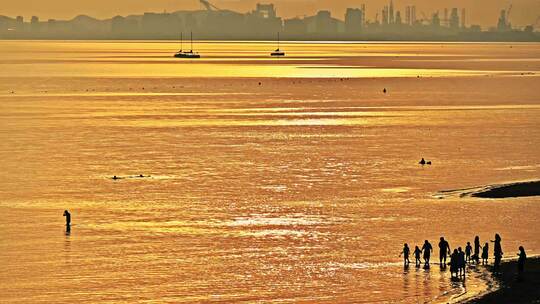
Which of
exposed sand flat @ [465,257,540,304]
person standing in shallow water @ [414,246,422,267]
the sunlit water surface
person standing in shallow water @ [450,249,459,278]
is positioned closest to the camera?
exposed sand flat @ [465,257,540,304]

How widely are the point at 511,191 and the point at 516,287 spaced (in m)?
27.3

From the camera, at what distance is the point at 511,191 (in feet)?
213

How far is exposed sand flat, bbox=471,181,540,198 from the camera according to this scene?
6391 centimetres

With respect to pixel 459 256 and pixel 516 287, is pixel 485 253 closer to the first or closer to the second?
pixel 459 256

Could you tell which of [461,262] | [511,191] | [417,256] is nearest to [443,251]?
[417,256]

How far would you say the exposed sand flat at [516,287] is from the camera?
36656 millimetres

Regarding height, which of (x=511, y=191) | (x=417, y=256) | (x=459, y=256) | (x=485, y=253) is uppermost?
(x=511, y=191)

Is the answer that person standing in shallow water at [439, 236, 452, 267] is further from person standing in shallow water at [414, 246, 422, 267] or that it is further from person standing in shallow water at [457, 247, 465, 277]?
person standing in shallow water at [457, 247, 465, 277]

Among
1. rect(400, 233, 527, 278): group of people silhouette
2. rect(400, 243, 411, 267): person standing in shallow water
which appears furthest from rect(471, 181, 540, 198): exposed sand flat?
rect(400, 243, 411, 267): person standing in shallow water

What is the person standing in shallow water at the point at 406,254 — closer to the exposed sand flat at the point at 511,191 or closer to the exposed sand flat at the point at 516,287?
the exposed sand flat at the point at 516,287

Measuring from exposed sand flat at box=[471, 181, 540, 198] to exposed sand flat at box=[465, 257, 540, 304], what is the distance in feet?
70.7

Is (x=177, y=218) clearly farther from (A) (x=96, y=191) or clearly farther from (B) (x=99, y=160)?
(B) (x=99, y=160)

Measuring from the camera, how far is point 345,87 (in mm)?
199250

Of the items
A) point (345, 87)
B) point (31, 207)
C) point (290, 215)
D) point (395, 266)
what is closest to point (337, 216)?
point (290, 215)
